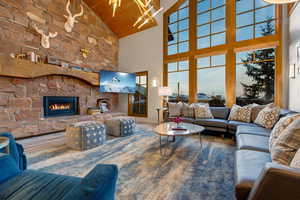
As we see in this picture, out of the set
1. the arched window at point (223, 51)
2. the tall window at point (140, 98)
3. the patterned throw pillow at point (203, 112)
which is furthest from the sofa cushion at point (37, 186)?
the tall window at point (140, 98)

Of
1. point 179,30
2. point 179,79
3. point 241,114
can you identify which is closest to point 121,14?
point 179,30

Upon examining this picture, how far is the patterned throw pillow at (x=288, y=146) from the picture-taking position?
1.16 meters

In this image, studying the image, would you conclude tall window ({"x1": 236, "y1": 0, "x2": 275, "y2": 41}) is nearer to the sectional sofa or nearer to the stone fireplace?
the sectional sofa

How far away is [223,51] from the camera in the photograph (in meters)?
4.31

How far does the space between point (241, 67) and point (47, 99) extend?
18.6ft

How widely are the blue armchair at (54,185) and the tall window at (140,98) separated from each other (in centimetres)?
473

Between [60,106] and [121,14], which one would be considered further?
[121,14]

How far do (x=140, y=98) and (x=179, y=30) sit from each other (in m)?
3.07

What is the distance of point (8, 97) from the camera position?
3.18m

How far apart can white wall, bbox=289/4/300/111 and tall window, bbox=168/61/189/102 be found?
264 centimetres

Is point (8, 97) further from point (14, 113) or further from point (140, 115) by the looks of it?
point (140, 115)

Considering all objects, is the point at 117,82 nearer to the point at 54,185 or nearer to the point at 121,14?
the point at 121,14

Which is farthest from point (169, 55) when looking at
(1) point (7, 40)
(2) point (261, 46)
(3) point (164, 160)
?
(1) point (7, 40)

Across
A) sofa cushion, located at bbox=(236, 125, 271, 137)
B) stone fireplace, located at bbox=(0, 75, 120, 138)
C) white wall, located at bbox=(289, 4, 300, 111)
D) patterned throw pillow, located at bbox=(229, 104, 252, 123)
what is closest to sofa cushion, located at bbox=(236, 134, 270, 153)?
sofa cushion, located at bbox=(236, 125, 271, 137)
